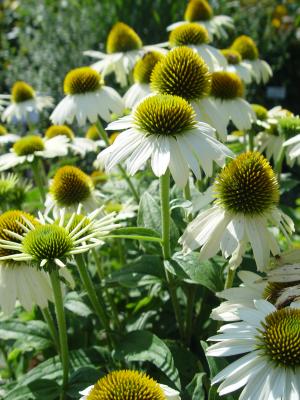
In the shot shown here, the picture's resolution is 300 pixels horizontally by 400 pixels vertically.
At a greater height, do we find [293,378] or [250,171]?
[250,171]

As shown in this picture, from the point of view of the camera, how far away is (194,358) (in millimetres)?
1432

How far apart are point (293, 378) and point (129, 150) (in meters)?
0.57

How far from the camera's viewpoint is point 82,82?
1998 millimetres

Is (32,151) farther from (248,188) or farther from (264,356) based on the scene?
(264,356)

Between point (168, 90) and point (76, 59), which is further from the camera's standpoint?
point (76, 59)

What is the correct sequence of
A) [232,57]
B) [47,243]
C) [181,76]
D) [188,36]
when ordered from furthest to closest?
[232,57] < [188,36] < [181,76] < [47,243]

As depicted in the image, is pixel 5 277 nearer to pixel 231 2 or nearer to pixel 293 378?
pixel 293 378

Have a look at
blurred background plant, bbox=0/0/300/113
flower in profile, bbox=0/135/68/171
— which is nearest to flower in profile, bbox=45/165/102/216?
flower in profile, bbox=0/135/68/171

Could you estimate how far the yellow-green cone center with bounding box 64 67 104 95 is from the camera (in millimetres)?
1998

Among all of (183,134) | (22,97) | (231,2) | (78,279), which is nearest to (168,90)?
(183,134)

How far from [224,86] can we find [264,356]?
0.99 meters

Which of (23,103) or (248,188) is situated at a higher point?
(248,188)

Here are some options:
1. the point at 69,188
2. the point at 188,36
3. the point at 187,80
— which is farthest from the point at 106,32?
the point at 187,80

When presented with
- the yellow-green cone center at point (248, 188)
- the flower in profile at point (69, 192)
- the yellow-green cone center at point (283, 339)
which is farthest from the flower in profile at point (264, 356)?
the flower in profile at point (69, 192)
